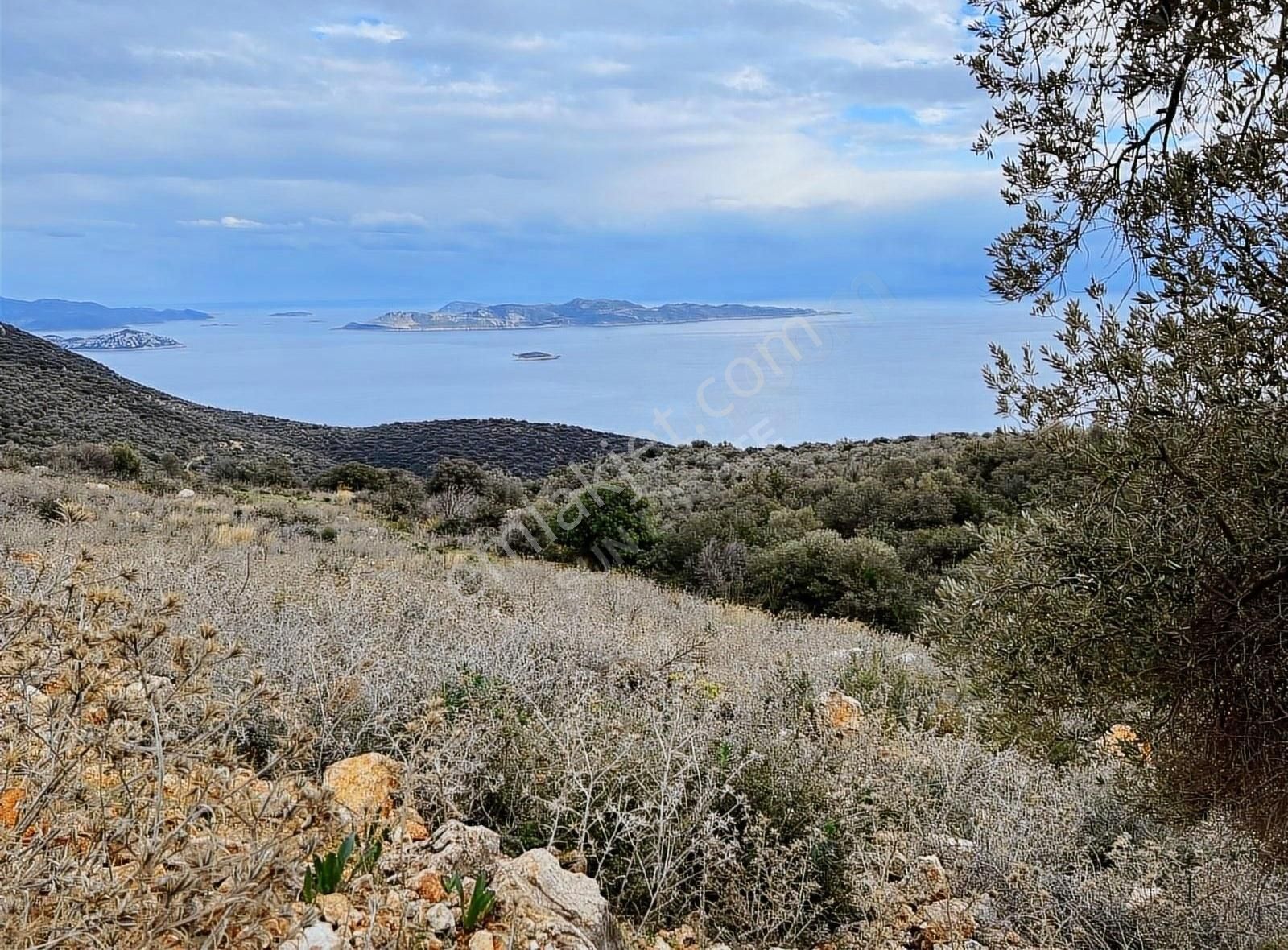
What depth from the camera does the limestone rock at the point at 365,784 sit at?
2.96 meters

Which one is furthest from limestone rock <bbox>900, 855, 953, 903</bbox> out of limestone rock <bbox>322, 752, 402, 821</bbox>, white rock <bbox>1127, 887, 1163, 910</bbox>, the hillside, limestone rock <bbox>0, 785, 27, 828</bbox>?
the hillside

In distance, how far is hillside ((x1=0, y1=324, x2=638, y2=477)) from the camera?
97.3 feet

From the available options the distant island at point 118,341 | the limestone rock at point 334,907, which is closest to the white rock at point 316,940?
the limestone rock at point 334,907

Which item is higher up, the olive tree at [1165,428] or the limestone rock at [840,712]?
the olive tree at [1165,428]

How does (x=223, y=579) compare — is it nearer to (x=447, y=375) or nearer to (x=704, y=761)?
(x=704, y=761)

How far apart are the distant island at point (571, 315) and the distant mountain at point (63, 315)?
73.6 ft

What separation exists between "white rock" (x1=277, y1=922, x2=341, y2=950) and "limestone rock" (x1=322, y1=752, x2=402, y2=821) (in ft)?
2.17

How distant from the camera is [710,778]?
3295mm

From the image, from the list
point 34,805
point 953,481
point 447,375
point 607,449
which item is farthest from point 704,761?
point 447,375

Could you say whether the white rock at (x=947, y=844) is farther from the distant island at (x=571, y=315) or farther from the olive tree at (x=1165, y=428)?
the distant island at (x=571, y=315)

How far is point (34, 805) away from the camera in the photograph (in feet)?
5.74

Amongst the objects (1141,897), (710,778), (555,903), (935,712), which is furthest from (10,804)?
(935,712)

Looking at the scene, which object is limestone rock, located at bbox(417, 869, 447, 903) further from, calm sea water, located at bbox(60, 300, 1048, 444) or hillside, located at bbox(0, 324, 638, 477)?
hillside, located at bbox(0, 324, 638, 477)

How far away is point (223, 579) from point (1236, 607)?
666cm
